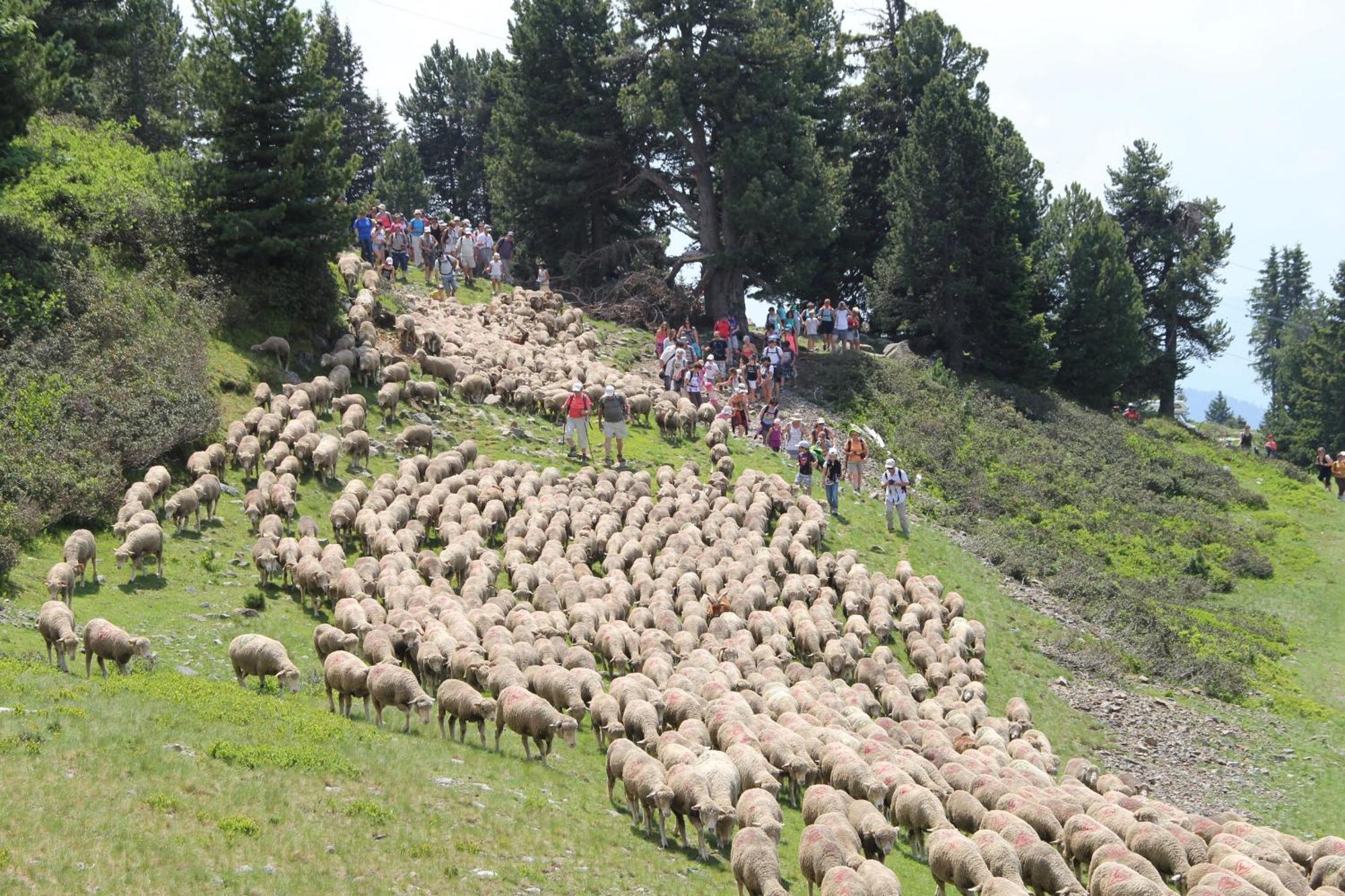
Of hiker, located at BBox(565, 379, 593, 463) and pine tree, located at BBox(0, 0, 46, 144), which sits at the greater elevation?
pine tree, located at BBox(0, 0, 46, 144)

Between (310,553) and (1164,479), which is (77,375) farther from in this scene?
(1164,479)

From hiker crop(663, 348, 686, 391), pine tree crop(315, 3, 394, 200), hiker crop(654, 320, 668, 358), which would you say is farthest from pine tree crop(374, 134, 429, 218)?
hiker crop(663, 348, 686, 391)

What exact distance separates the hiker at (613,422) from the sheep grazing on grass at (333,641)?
14.7 metres

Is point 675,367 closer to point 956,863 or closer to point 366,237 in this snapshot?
point 366,237

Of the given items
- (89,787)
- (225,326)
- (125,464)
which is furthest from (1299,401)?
(89,787)

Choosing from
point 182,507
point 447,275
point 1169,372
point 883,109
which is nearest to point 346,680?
point 182,507

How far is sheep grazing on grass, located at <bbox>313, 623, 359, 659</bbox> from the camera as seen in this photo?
20.7 meters

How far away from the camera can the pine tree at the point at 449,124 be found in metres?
81.4

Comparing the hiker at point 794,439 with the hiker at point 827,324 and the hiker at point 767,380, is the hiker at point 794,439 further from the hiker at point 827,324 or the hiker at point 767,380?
the hiker at point 827,324

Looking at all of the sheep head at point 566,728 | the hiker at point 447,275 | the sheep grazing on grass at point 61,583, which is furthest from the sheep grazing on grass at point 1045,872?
the hiker at point 447,275

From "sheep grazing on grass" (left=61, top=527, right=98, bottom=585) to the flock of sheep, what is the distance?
0.07 metres

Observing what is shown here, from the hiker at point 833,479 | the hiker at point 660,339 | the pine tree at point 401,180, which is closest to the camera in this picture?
the hiker at point 833,479

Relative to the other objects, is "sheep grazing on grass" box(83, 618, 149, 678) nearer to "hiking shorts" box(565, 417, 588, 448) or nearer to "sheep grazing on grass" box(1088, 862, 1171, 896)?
"sheep grazing on grass" box(1088, 862, 1171, 896)

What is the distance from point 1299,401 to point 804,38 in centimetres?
4233
